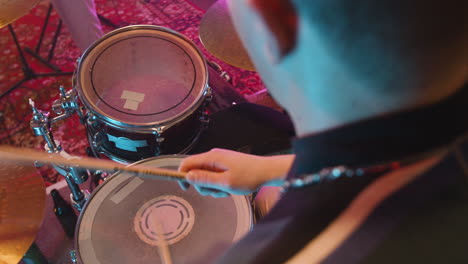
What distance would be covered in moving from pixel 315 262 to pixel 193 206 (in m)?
0.52

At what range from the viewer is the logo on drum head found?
0.82 metres

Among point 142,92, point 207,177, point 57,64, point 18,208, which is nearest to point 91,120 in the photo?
point 142,92

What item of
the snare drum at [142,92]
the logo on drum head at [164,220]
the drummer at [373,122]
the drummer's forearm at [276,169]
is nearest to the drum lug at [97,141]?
the snare drum at [142,92]

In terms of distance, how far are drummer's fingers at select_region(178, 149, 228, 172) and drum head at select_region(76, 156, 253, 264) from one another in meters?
0.17

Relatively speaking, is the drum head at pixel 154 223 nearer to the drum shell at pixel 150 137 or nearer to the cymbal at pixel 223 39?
the drum shell at pixel 150 137

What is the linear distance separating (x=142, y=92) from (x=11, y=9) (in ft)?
1.47

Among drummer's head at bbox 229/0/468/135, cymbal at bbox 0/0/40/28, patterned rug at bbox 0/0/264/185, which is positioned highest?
drummer's head at bbox 229/0/468/135

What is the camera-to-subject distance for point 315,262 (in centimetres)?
38

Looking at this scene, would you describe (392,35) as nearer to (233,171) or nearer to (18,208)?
(233,171)

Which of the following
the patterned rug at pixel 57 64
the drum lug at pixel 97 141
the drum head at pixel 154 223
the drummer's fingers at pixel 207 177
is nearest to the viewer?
the drummer's fingers at pixel 207 177

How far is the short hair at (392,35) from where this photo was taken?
303mm

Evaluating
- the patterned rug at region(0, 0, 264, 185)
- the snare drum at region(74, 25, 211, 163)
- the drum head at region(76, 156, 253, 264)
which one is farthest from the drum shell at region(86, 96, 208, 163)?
the patterned rug at region(0, 0, 264, 185)

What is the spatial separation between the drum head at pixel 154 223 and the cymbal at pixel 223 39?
17.7 inches

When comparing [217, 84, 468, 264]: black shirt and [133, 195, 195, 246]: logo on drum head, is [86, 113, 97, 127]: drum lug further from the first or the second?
[217, 84, 468, 264]: black shirt
